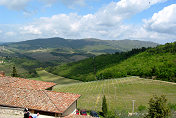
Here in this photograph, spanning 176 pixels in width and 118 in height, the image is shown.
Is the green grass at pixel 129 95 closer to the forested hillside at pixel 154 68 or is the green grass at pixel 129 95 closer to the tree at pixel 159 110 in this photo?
the forested hillside at pixel 154 68

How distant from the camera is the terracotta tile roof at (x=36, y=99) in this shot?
19.2 metres

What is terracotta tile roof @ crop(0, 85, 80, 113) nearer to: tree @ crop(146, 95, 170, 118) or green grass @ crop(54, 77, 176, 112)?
tree @ crop(146, 95, 170, 118)

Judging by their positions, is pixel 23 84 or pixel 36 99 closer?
pixel 36 99

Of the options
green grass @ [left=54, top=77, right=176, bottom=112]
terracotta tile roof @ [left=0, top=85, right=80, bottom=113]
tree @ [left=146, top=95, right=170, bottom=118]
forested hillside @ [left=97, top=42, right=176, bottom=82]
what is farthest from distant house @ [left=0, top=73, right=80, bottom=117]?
forested hillside @ [left=97, top=42, right=176, bottom=82]

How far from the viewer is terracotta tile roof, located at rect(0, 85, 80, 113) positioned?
62.8 ft

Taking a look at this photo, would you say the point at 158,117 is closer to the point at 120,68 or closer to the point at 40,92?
the point at 40,92

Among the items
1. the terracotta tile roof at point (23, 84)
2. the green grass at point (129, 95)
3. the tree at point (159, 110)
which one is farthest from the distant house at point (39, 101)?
the green grass at point (129, 95)

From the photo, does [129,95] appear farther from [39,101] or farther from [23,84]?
[39,101]

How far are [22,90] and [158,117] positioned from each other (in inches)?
916

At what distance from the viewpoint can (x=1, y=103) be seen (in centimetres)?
1942

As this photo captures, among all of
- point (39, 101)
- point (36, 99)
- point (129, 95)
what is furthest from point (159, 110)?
point (129, 95)

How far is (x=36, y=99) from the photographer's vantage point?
20.4 meters

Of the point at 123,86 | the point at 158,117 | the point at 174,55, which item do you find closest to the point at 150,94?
the point at 123,86

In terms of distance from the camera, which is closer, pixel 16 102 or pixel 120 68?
pixel 16 102
